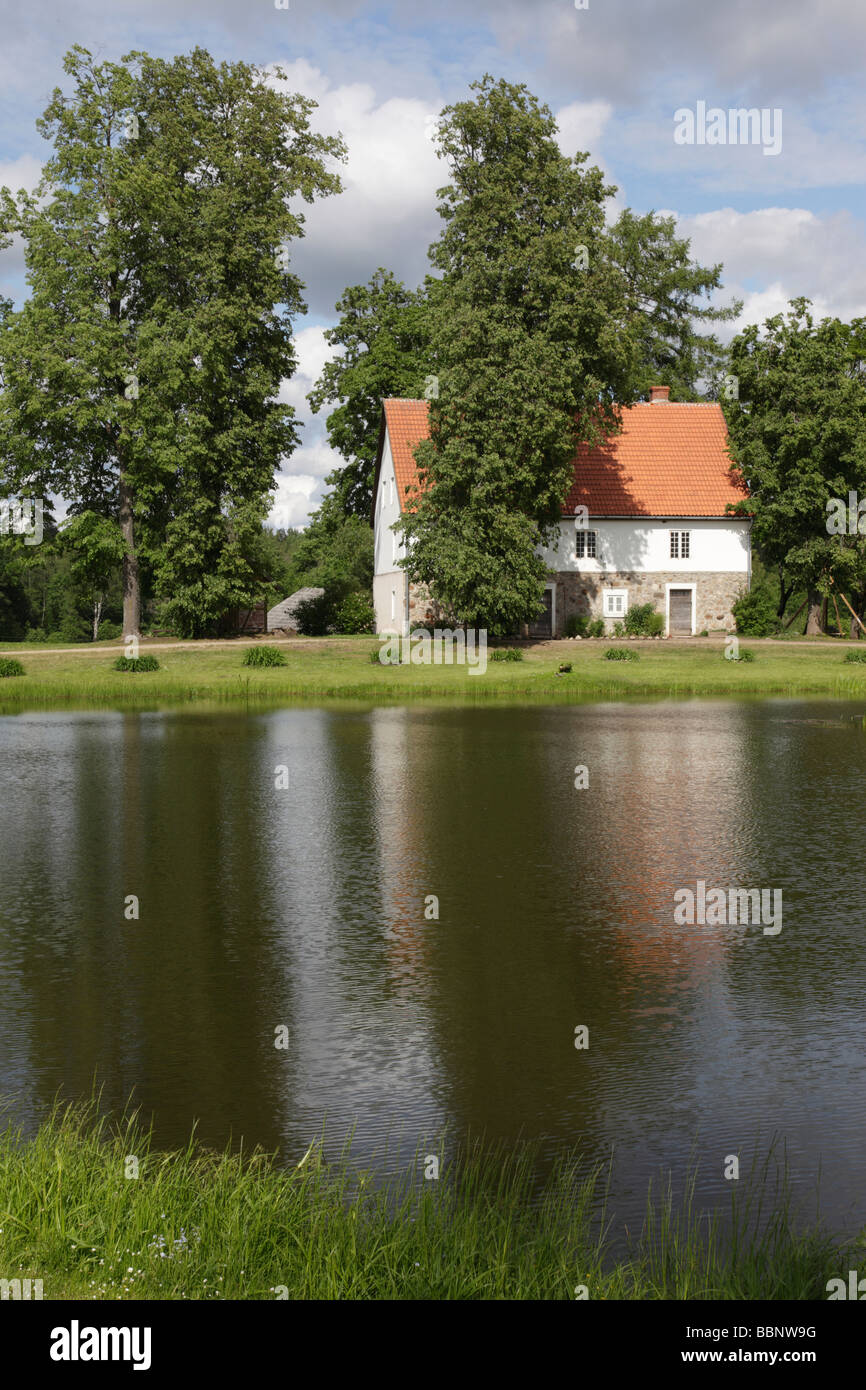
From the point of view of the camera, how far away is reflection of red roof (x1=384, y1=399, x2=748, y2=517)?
208 ft

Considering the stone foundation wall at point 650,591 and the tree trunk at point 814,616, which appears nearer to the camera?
the tree trunk at point 814,616

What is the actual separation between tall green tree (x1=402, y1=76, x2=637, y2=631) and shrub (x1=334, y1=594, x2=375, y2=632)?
9556 millimetres

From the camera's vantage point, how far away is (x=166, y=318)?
5578 centimetres

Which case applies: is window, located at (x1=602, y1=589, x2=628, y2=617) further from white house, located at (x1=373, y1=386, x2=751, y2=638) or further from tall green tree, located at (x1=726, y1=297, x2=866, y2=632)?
tall green tree, located at (x1=726, y1=297, x2=866, y2=632)

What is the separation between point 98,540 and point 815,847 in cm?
4421

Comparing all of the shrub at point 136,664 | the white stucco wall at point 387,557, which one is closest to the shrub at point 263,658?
the shrub at point 136,664

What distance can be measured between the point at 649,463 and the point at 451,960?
57128mm

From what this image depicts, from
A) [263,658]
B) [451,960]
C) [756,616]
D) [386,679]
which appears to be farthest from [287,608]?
[451,960]

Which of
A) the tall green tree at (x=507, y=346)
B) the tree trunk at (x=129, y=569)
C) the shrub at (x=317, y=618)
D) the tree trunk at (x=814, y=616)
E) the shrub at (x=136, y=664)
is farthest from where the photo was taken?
the shrub at (x=317, y=618)

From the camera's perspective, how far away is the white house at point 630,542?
62938mm

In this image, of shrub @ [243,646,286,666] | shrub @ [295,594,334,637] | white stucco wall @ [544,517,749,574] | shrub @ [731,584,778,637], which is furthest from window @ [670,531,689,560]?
shrub @ [243,646,286,666]

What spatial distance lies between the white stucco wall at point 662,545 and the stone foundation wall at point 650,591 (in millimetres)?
337

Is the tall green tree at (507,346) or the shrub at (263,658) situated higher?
the tall green tree at (507,346)

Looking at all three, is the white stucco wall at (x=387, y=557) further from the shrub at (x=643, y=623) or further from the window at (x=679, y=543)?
the window at (x=679, y=543)
